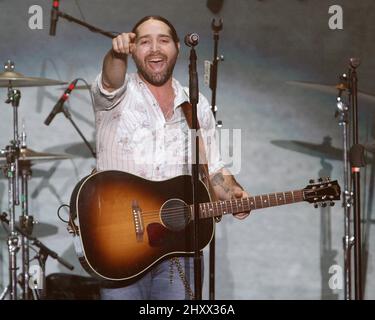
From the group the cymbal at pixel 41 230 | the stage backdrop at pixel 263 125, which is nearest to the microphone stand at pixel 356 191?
the stage backdrop at pixel 263 125

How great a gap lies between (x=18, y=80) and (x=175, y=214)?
1473 mm

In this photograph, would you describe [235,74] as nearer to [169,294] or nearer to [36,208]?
[36,208]

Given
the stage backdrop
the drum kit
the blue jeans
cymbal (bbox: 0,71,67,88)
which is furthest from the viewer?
the stage backdrop

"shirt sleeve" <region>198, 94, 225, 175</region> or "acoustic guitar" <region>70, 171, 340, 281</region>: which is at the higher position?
"shirt sleeve" <region>198, 94, 225, 175</region>

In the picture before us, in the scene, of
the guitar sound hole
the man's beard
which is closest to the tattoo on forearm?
the guitar sound hole

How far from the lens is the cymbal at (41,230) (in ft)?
15.2

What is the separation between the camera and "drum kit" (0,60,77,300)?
4156 mm

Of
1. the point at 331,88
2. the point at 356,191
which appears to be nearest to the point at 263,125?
the point at 331,88

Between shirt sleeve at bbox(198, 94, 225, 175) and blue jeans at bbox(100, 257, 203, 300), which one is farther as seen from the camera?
shirt sleeve at bbox(198, 94, 225, 175)

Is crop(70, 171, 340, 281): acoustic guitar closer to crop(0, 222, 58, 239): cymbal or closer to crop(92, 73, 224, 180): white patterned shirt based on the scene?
crop(92, 73, 224, 180): white patterned shirt

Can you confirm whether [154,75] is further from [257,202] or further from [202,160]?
[257,202]

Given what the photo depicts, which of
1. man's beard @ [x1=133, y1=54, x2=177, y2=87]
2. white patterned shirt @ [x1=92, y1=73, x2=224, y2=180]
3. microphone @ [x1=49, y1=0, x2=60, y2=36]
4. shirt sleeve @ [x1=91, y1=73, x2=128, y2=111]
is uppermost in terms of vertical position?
microphone @ [x1=49, y1=0, x2=60, y2=36]

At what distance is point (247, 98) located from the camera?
4641 millimetres
